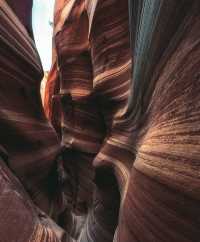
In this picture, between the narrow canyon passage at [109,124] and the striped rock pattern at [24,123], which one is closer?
the narrow canyon passage at [109,124]

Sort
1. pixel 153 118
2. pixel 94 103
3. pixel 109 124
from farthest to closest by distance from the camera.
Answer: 1. pixel 94 103
2. pixel 109 124
3. pixel 153 118

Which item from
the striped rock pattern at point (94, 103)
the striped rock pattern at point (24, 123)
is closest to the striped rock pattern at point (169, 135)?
the striped rock pattern at point (94, 103)

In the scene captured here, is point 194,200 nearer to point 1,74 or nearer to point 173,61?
point 173,61

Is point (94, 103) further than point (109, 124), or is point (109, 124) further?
point (94, 103)

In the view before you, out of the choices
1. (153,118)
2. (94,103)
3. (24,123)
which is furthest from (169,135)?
(94,103)

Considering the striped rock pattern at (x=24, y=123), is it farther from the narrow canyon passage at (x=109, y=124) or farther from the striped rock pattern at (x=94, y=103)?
the striped rock pattern at (x=94, y=103)

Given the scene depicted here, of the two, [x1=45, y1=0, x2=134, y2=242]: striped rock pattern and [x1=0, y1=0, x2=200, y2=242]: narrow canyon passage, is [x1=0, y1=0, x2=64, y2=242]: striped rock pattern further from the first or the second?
[x1=45, y1=0, x2=134, y2=242]: striped rock pattern

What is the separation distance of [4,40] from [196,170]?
67.8 inches

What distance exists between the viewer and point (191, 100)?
587 millimetres

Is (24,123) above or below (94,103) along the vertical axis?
below

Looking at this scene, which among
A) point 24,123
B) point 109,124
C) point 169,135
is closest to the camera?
point 169,135

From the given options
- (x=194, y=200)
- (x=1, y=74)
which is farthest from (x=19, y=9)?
(x=194, y=200)

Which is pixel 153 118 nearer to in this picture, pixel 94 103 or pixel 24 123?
pixel 24 123

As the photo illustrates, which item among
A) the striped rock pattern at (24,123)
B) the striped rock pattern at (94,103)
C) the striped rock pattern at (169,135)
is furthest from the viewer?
the striped rock pattern at (94,103)
